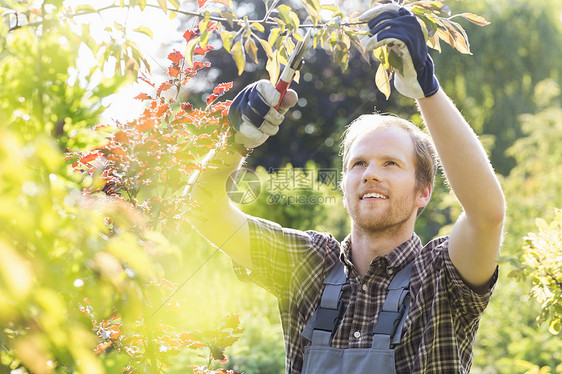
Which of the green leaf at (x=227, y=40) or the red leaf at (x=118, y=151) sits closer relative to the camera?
the red leaf at (x=118, y=151)

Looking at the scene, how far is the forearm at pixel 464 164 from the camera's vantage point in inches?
64.2

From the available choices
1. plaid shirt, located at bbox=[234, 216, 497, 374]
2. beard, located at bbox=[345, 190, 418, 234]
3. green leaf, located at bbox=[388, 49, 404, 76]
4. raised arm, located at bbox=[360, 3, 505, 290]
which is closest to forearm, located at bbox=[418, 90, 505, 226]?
raised arm, located at bbox=[360, 3, 505, 290]

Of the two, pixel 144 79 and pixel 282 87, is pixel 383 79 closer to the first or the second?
pixel 282 87

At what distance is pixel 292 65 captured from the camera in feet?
5.81

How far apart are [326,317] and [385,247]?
0.31 metres

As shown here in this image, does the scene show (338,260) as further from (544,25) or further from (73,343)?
(544,25)

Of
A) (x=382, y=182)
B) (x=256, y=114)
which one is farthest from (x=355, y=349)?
(x=256, y=114)

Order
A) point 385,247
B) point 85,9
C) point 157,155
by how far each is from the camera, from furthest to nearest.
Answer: point 385,247, point 157,155, point 85,9

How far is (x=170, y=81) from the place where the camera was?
160 centimetres

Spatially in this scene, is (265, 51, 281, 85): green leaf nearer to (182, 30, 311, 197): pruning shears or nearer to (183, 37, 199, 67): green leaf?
(182, 30, 311, 197): pruning shears

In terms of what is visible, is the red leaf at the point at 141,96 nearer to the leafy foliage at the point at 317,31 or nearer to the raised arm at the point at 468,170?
the leafy foliage at the point at 317,31

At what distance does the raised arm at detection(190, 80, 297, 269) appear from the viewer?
181 centimetres

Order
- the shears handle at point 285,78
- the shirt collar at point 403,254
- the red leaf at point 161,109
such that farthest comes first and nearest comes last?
the shirt collar at point 403,254 → the shears handle at point 285,78 → the red leaf at point 161,109

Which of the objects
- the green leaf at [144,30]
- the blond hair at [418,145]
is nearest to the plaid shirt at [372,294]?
the blond hair at [418,145]
